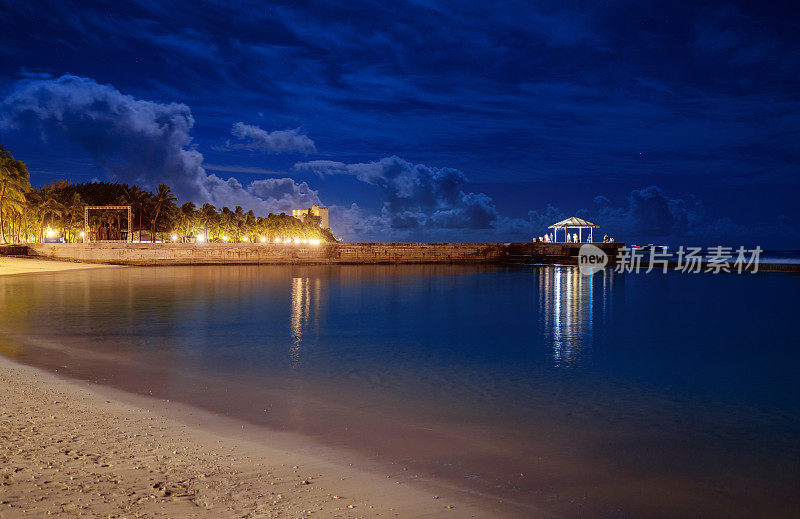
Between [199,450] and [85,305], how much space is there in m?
19.7

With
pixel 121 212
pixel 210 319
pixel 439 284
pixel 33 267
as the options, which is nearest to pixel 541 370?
pixel 210 319

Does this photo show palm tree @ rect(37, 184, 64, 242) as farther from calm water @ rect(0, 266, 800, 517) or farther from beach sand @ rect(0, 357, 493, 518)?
beach sand @ rect(0, 357, 493, 518)

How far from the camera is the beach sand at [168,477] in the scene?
15.8 ft

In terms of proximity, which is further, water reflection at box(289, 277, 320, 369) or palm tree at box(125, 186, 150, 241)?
palm tree at box(125, 186, 150, 241)

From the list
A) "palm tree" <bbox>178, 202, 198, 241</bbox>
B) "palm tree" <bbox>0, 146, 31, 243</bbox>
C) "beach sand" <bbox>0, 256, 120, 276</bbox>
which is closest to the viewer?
"beach sand" <bbox>0, 256, 120, 276</bbox>

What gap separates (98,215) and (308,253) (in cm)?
4357

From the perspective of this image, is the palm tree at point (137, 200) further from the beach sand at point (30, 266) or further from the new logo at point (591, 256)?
the new logo at point (591, 256)

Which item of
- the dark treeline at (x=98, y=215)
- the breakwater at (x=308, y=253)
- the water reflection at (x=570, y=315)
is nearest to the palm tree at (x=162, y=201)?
the dark treeline at (x=98, y=215)

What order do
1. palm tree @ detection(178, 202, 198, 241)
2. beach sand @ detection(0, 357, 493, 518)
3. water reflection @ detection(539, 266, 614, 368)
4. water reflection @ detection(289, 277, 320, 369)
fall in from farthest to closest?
palm tree @ detection(178, 202, 198, 241)
water reflection @ detection(539, 266, 614, 368)
water reflection @ detection(289, 277, 320, 369)
beach sand @ detection(0, 357, 493, 518)

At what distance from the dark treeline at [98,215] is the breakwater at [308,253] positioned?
32.6 feet

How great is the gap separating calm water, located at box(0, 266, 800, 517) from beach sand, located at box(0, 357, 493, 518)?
787mm

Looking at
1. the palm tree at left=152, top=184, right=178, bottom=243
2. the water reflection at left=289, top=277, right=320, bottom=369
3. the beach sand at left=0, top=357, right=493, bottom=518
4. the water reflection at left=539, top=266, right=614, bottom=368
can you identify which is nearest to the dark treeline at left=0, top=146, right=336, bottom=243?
the palm tree at left=152, top=184, right=178, bottom=243

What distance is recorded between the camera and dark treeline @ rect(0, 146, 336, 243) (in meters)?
65.9

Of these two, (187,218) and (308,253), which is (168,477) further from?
(187,218)
